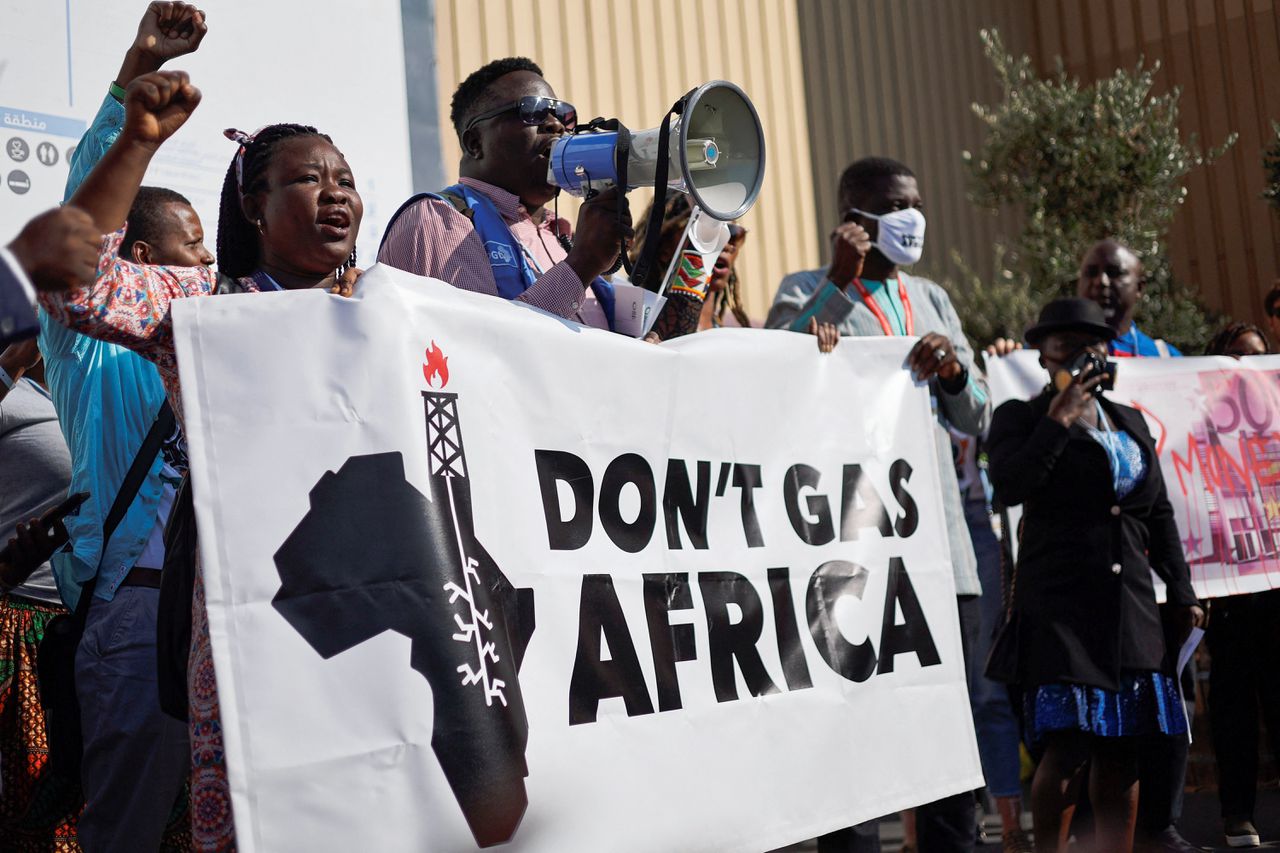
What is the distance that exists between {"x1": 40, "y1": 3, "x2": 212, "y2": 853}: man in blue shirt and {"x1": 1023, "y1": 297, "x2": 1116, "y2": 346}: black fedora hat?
105 inches

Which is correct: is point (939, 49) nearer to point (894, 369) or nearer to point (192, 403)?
point (894, 369)

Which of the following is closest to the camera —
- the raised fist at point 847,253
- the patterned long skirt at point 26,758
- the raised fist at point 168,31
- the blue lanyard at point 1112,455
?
the raised fist at point 168,31


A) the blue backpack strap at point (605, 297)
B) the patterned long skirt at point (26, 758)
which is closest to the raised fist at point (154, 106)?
the blue backpack strap at point (605, 297)

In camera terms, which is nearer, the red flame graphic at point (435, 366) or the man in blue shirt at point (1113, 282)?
the red flame graphic at point (435, 366)

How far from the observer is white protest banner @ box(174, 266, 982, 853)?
2191 millimetres

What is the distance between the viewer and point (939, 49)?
1029 cm

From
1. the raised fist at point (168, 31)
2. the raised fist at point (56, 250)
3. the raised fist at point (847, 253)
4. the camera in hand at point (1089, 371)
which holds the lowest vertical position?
the raised fist at point (56, 250)

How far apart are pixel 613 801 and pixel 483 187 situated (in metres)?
1.25

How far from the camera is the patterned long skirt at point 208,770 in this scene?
2.18 m

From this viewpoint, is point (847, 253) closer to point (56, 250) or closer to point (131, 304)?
point (131, 304)

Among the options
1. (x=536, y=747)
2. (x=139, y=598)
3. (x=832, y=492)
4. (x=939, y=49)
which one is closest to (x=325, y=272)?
(x=139, y=598)

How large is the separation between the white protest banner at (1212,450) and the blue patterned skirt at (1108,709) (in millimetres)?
1285

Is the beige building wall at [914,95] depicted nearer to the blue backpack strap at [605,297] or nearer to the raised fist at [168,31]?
the blue backpack strap at [605,297]

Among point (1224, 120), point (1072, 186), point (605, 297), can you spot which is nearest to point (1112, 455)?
point (605, 297)
